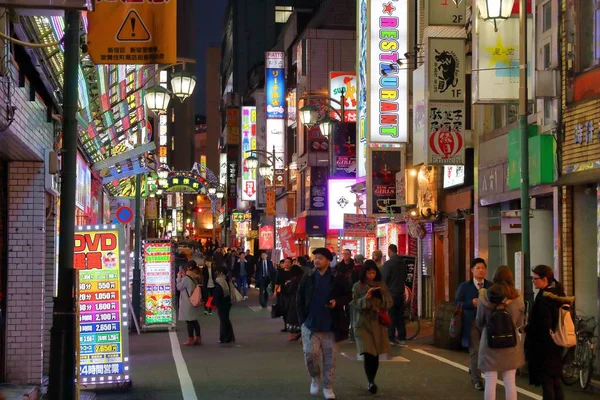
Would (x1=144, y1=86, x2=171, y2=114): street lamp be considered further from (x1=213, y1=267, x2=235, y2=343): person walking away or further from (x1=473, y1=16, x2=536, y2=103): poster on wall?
(x1=473, y1=16, x2=536, y2=103): poster on wall

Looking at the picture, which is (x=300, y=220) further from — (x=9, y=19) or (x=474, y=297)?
(x=9, y=19)

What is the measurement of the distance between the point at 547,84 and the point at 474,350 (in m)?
5.84

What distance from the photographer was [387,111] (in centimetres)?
2830

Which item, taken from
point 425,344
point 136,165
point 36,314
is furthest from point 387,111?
point 36,314

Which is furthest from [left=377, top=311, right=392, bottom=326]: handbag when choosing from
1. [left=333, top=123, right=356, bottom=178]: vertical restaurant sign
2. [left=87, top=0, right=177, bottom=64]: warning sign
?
[left=333, top=123, right=356, bottom=178]: vertical restaurant sign

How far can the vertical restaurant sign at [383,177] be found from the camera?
94.8 ft

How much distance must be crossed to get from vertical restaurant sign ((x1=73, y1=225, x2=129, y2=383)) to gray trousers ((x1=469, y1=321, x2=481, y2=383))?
4876 millimetres

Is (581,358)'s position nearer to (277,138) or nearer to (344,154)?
(344,154)

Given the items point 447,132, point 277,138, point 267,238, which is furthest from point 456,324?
point 277,138

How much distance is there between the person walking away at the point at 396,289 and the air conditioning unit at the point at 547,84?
4.85 m

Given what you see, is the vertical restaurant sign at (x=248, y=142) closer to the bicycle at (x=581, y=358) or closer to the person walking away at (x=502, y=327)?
the bicycle at (x=581, y=358)

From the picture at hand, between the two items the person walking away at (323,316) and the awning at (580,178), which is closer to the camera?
the person walking away at (323,316)

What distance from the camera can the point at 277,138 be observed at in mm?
62562

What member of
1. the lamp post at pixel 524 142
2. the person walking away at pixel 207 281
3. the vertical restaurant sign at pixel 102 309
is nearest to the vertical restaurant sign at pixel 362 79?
the person walking away at pixel 207 281
